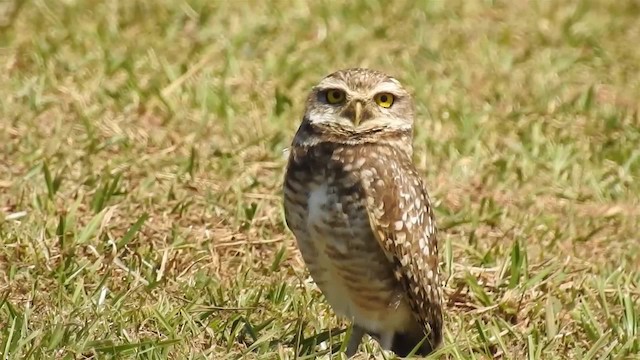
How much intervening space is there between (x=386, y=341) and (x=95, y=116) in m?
2.51

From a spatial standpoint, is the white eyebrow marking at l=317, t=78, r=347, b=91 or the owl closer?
the owl

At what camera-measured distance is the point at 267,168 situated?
699 centimetres

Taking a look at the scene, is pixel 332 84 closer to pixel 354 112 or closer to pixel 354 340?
pixel 354 112

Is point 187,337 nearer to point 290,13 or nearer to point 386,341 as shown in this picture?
point 386,341

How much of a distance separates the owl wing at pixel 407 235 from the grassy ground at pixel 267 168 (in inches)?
8.9

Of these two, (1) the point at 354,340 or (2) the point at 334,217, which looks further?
(1) the point at 354,340

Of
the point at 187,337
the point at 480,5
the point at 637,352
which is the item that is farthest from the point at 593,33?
the point at 187,337

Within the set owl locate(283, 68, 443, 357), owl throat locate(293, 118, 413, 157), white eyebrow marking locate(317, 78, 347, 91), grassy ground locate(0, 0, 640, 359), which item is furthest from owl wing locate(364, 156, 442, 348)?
white eyebrow marking locate(317, 78, 347, 91)

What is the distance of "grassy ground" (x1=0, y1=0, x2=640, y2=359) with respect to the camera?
17.2 ft

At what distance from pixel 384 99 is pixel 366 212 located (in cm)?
49

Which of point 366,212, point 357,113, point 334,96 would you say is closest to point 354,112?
point 357,113

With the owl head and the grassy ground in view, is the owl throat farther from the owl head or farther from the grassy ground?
the grassy ground

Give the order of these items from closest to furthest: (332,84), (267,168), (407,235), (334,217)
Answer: (334,217) → (407,235) → (332,84) → (267,168)

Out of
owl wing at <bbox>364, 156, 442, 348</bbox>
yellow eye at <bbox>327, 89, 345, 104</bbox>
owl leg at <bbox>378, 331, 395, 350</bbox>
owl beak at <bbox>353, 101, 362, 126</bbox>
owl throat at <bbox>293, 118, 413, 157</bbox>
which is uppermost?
yellow eye at <bbox>327, 89, 345, 104</bbox>
